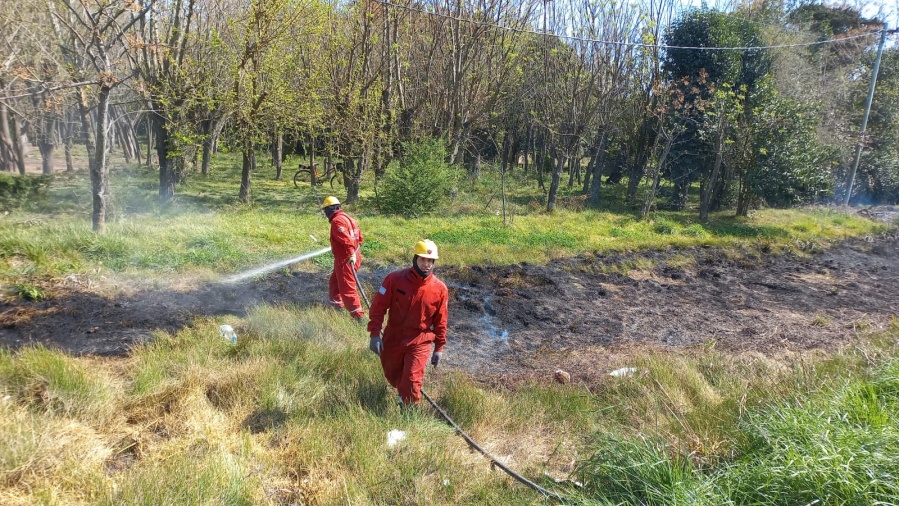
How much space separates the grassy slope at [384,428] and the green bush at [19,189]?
5806 millimetres

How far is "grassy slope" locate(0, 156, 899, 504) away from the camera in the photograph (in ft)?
10.00

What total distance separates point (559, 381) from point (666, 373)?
1.13 m

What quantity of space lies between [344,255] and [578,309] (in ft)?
13.8

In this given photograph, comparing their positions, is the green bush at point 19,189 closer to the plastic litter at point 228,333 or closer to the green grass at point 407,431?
the plastic litter at point 228,333

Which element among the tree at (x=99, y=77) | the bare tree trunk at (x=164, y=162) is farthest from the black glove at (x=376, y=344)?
the bare tree trunk at (x=164, y=162)

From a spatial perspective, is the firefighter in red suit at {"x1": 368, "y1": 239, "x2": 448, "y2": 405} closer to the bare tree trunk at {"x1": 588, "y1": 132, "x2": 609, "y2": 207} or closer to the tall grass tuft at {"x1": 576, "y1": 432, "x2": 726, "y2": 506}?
the tall grass tuft at {"x1": 576, "y1": 432, "x2": 726, "y2": 506}

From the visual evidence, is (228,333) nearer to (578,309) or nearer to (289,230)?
(578,309)

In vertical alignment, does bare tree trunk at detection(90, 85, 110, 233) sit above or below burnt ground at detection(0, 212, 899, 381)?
above

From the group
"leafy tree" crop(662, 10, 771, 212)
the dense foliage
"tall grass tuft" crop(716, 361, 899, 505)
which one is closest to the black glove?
"tall grass tuft" crop(716, 361, 899, 505)

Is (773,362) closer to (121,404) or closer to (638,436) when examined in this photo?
(638,436)

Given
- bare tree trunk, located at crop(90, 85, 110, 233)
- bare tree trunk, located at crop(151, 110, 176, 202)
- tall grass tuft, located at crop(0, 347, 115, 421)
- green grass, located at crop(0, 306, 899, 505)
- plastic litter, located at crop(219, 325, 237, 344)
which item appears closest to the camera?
green grass, located at crop(0, 306, 899, 505)

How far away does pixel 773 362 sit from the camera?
5.68 meters

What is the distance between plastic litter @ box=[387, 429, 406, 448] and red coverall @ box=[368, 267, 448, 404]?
39cm

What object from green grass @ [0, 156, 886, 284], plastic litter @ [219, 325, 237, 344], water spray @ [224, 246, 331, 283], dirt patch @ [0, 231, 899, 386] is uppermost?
green grass @ [0, 156, 886, 284]
